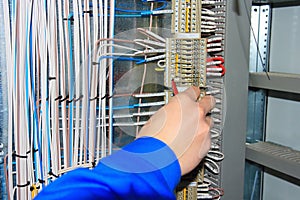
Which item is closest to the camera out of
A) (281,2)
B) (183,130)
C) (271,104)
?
(183,130)

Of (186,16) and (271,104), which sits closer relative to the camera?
(186,16)

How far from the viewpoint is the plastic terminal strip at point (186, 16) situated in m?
1.14

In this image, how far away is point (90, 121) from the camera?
1.09 meters

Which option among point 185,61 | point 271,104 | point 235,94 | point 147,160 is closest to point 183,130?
point 147,160

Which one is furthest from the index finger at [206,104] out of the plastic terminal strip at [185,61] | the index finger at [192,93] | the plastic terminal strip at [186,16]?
the plastic terminal strip at [186,16]

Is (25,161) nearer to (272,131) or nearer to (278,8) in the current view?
(272,131)

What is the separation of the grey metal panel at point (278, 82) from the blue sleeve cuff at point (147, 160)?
1.99 feet

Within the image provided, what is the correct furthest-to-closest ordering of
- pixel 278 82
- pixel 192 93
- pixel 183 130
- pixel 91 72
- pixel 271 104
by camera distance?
pixel 271 104 → pixel 278 82 → pixel 91 72 → pixel 192 93 → pixel 183 130

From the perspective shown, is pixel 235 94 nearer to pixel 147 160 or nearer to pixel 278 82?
pixel 278 82

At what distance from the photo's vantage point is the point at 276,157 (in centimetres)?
124

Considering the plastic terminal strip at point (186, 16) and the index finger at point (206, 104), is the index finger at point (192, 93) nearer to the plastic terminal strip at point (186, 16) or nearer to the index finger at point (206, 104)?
the index finger at point (206, 104)

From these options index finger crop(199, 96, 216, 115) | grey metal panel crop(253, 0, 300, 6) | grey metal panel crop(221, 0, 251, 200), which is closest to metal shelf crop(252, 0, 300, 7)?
grey metal panel crop(253, 0, 300, 6)

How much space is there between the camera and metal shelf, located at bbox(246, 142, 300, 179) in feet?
3.86

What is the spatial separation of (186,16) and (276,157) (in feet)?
1.92
